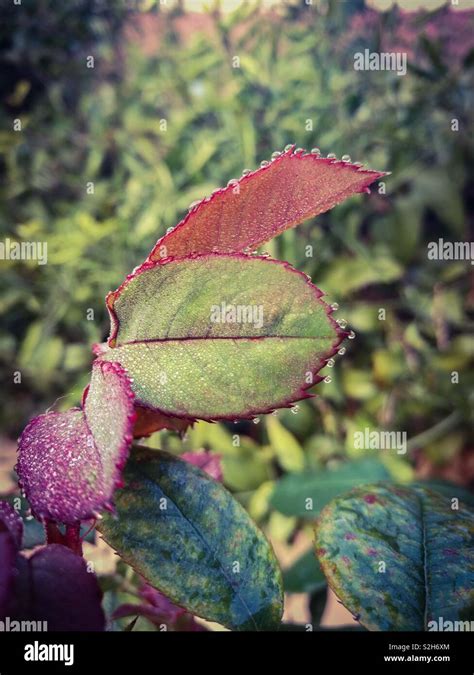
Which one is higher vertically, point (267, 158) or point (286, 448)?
point (267, 158)

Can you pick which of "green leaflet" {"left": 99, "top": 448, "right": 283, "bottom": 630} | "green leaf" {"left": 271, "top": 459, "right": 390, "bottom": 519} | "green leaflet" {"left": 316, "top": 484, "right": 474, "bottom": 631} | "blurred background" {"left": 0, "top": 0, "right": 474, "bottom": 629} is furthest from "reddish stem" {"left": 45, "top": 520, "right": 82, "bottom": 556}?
"blurred background" {"left": 0, "top": 0, "right": 474, "bottom": 629}

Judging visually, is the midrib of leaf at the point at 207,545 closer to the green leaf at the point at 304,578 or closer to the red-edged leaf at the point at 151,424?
the red-edged leaf at the point at 151,424

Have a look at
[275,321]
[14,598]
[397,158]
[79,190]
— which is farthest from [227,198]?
[79,190]

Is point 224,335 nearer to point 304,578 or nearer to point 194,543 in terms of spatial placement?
point 194,543

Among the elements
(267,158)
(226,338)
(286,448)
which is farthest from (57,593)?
(267,158)

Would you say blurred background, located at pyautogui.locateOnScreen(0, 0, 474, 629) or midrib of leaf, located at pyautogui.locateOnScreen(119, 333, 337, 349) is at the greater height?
blurred background, located at pyautogui.locateOnScreen(0, 0, 474, 629)

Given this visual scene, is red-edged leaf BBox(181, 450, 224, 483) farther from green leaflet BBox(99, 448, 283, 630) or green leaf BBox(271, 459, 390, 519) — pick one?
green leaf BBox(271, 459, 390, 519)
